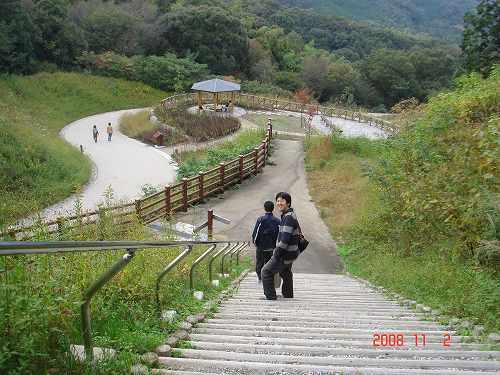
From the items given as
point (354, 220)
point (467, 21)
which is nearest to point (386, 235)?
point (354, 220)

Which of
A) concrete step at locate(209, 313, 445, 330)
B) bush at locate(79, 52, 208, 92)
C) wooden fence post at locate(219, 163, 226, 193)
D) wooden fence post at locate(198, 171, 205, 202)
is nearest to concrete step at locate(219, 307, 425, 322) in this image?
concrete step at locate(209, 313, 445, 330)

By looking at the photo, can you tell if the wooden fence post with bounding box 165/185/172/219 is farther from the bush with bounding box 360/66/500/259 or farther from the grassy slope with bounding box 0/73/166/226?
the bush with bounding box 360/66/500/259

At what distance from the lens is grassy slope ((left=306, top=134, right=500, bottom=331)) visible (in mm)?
5066

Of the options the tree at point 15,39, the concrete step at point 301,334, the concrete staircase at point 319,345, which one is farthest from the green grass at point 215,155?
the tree at point 15,39

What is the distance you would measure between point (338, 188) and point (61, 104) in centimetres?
2223

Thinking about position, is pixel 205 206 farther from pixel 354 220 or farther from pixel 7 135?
pixel 7 135

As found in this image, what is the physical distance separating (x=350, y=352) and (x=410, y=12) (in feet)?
533

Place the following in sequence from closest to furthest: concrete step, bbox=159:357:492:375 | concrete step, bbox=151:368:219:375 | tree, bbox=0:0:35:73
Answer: concrete step, bbox=151:368:219:375 → concrete step, bbox=159:357:492:375 → tree, bbox=0:0:35:73

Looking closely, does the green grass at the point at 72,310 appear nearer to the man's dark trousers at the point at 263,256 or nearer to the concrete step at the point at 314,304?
the concrete step at the point at 314,304

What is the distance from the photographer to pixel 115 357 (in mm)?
2574

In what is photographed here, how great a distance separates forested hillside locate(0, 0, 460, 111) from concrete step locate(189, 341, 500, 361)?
34.5 m

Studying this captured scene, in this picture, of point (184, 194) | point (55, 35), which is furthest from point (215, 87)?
point (55, 35)

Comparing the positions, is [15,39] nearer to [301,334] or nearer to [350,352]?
[301,334]

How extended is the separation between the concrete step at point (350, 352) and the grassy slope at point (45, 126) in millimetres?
4305
